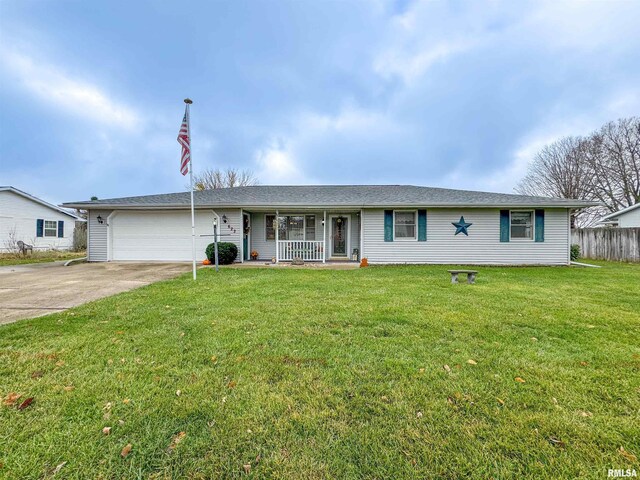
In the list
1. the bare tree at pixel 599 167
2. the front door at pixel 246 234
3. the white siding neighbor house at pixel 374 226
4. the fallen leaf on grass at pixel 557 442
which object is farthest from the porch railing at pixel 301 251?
the bare tree at pixel 599 167

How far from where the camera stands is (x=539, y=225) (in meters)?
10.5

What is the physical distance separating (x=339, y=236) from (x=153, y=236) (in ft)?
26.8

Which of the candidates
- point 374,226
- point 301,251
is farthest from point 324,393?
point 301,251

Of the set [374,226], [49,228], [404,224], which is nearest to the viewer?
[374,226]

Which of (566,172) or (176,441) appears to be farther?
(566,172)

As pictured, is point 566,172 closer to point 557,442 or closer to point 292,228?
point 292,228

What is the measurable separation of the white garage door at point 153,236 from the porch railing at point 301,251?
3.20m

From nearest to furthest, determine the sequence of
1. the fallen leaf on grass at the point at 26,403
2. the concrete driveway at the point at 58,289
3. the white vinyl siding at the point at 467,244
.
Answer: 1. the fallen leaf on grass at the point at 26,403
2. the concrete driveway at the point at 58,289
3. the white vinyl siding at the point at 467,244

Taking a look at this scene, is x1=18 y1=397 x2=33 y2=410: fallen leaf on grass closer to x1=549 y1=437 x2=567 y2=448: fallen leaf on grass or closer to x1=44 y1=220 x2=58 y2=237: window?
x1=549 y1=437 x2=567 y2=448: fallen leaf on grass

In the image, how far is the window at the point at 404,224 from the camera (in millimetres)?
10938

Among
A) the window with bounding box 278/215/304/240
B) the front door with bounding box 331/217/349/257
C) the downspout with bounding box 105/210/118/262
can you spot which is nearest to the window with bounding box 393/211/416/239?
the front door with bounding box 331/217/349/257

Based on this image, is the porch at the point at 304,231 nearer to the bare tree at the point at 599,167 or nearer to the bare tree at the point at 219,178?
the bare tree at the point at 219,178

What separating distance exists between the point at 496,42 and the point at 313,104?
1009 cm

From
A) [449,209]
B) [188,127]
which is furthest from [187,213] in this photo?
[449,209]
